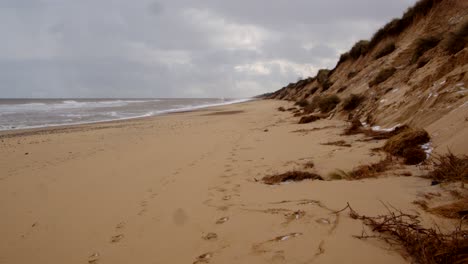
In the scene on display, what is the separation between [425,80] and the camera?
7.36m

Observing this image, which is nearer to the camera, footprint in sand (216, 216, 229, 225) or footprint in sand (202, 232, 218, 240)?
footprint in sand (202, 232, 218, 240)

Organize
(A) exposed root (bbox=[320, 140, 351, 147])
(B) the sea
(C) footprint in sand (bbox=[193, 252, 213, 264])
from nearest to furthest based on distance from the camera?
(C) footprint in sand (bbox=[193, 252, 213, 264]) < (A) exposed root (bbox=[320, 140, 351, 147]) < (B) the sea

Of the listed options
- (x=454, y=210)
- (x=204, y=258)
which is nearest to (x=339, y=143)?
(x=454, y=210)

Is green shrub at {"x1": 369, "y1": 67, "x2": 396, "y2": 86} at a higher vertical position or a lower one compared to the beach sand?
higher

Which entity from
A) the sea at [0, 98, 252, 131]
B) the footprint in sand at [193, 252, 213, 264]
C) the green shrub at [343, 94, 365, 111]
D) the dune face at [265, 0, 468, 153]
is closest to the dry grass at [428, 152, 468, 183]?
the dune face at [265, 0, 468, 153]

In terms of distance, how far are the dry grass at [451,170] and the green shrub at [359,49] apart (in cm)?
1650

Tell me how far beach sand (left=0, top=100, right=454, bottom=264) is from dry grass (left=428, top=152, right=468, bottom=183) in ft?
0.59

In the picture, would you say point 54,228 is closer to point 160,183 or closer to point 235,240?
point 160,183

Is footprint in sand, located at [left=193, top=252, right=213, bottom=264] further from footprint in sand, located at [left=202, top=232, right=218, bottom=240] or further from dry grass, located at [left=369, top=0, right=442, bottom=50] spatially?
dry grass, located at [left=369, top=0, right=442, bottom=50]

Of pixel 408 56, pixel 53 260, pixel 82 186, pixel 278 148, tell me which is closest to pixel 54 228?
pixel 53 260

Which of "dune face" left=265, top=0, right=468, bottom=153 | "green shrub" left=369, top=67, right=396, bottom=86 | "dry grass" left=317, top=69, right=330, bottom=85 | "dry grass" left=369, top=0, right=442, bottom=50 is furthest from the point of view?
"dry grass" left=317, top=69, right=330, bottom=85

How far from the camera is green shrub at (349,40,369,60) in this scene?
1825 cm

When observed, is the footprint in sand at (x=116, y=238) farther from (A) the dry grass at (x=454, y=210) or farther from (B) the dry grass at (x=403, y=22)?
(B) the dry grass at (x=403, y=22)

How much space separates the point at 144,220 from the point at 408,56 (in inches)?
485
